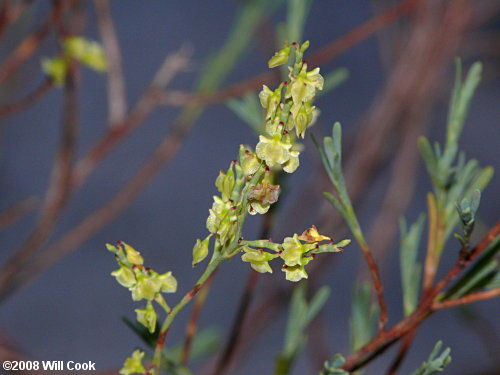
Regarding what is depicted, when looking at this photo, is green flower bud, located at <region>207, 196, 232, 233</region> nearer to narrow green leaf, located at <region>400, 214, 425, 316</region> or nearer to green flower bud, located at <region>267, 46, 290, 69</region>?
green flower bud, located at <region>267, 46, 290, 69</region>

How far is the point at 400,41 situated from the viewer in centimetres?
112

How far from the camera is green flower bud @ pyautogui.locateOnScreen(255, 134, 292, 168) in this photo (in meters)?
0.29

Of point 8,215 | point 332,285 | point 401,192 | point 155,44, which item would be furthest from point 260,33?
Answer: point 332,285

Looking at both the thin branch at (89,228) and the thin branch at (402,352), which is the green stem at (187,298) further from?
the thin branch at (89,228)

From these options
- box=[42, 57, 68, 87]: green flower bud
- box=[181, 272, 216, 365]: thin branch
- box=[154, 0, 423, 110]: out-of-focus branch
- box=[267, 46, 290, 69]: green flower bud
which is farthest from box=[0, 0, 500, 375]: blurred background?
box=[267, 46, 290, 69]: green flower bud

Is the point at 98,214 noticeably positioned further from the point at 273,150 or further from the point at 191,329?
the point at 273,150

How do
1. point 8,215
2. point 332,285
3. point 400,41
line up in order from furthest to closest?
point 332,285, point 400,41, point 8,215

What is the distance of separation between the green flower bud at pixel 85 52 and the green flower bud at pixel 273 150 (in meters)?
0.46

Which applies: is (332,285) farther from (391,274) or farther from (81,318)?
(81,318)

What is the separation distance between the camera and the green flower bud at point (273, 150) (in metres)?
0.29

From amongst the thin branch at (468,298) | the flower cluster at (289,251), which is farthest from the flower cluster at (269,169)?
the thin branch at (468,298)

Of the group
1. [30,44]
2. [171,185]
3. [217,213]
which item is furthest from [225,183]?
[171,185]

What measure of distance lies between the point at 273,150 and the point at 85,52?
50 centimetres

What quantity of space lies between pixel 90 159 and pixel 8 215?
0.39 feet
